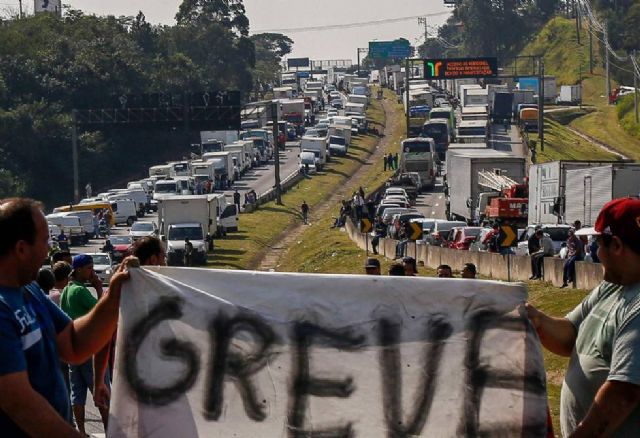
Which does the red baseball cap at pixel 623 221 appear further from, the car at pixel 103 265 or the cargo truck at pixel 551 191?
the cargo truck at pixel 551 191

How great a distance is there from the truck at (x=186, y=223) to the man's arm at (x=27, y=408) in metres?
50.1

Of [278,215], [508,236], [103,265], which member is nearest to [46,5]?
[278,215]

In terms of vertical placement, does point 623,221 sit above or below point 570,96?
above

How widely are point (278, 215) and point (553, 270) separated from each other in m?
46.3

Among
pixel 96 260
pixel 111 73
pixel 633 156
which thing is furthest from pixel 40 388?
pixel 111 73

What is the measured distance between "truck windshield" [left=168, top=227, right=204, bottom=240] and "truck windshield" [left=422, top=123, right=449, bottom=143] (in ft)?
165

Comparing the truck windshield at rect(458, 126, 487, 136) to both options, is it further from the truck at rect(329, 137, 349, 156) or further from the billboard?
the billboard

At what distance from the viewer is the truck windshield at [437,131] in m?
108

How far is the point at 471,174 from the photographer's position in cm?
6619

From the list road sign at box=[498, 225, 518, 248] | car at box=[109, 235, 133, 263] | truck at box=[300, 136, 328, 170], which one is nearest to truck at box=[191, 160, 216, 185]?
truck at box=[300, 136, 328, 170]

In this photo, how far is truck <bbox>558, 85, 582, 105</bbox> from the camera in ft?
479

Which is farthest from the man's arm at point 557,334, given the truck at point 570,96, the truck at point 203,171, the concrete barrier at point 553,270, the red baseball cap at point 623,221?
the truck at point 570,96

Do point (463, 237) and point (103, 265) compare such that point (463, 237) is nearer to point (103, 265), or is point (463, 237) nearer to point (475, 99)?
point (103, 265)

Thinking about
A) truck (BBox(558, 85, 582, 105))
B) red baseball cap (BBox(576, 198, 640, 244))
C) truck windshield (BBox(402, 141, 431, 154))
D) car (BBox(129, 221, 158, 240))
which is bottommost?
truck (BBox(558, 85, 582, 105))
